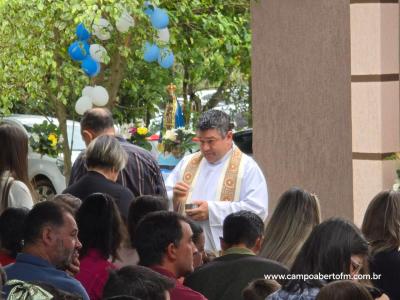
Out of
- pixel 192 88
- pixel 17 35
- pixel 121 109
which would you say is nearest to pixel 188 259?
pixel 17 35

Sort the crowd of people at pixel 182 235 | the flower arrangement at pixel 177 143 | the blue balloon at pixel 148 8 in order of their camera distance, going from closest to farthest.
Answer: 1. the crowd of people at pixel 182 235
2. the blue balloon at pixel 148 8
3. the flower arrangement at pixel 177 143

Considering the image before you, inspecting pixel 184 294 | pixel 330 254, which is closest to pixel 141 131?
pixel 184 294

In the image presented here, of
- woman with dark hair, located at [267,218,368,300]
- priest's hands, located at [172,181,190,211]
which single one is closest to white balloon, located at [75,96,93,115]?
priest's hands, located at [172,181,190,211]

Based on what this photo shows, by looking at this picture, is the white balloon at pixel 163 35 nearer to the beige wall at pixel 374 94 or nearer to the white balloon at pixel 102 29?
the white balloon at pixel 102 29

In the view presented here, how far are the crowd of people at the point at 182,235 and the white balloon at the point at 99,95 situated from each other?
4.60 m

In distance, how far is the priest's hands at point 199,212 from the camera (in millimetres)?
8406

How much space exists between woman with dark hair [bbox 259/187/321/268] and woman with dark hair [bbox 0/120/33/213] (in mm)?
1822

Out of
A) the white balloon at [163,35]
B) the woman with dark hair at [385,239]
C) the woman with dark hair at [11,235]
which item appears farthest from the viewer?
the white balloon at [163,35]

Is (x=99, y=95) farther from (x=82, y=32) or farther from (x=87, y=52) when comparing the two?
(x=82, y=32)

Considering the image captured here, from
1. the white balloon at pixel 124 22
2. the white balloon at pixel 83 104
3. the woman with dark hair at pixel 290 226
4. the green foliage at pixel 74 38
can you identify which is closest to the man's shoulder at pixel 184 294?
the woman with dark hair at pixel 290 226

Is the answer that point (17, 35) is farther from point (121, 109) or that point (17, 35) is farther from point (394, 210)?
point (394, 210)

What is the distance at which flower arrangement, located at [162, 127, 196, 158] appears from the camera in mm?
15594

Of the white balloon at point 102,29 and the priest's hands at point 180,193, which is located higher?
the white balloon at point 102,29

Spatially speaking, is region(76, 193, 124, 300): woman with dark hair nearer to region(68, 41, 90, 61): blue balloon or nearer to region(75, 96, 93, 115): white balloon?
region(68, 41, 90, 61): blue balloon
